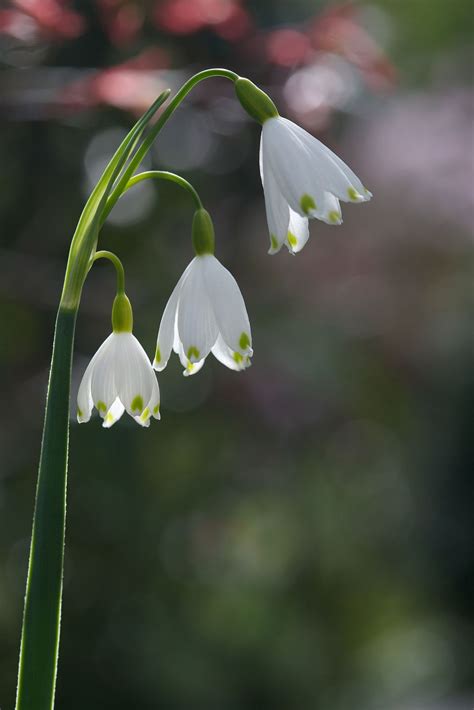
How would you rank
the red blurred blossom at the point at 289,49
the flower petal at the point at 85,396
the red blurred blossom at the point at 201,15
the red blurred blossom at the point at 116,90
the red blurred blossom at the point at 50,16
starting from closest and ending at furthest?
the flower petal at the point at 85,396 < the red blurred blossom at the point at 50,16 < the red blurred blossom at the point at 116,90 < the red blurred blossom at the point at 201,15 < the red blurred blossom at the point at 289,49

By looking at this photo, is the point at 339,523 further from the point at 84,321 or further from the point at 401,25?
the point at 401,25

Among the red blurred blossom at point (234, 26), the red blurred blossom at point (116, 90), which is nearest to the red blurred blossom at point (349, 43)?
the red blurred blossom at point (234, 26)

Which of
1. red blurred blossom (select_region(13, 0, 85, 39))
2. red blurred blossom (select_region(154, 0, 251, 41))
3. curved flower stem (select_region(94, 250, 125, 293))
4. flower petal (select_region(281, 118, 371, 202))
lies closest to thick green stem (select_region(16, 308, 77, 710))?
curved flower stem (select_region(94, 250, 125, 293))

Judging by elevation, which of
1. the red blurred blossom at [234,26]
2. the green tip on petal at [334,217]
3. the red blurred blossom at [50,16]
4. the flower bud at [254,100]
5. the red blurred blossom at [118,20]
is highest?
the red blurred blossom at [234,26]

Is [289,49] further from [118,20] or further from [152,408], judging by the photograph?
[152,408]

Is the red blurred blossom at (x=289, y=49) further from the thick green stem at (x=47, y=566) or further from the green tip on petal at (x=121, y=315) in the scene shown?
the thick green stem at (x=47, y=566)

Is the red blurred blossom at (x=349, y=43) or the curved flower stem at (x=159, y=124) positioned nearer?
the curved flower stem at (x=159, y=124)

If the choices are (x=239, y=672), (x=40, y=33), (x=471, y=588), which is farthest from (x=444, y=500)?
(x=40, y=33)

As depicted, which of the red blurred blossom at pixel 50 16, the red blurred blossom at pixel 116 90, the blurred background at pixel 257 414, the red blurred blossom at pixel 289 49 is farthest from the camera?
the blurred background at pixel 257 414
